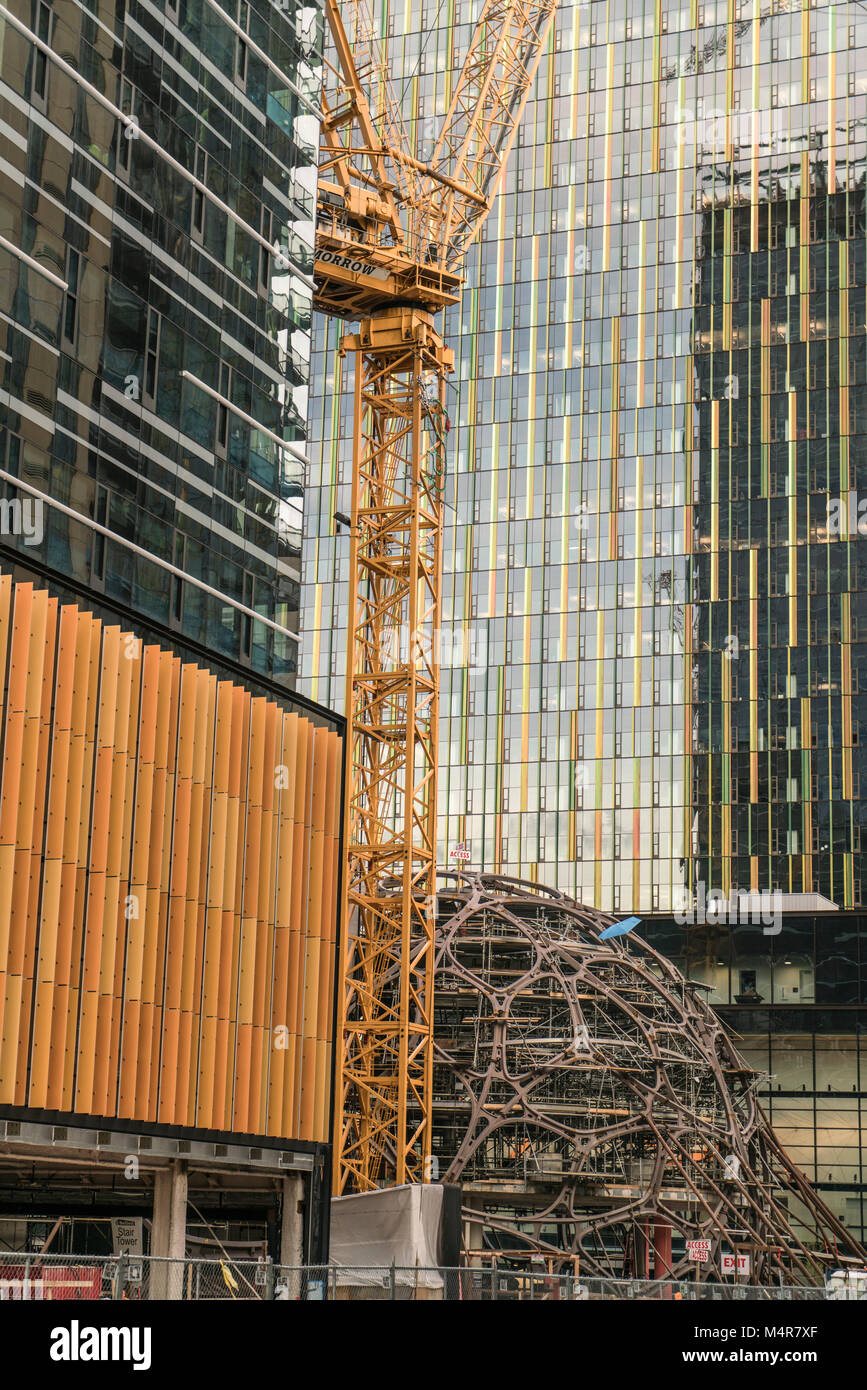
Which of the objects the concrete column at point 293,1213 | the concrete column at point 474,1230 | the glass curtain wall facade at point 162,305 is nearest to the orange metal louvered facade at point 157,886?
the concrete column at point 293,1213

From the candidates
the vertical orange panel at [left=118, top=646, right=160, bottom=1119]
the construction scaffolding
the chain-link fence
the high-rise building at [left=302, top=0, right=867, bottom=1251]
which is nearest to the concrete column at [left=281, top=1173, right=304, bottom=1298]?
the chain-link fence

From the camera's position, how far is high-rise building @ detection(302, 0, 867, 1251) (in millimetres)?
110812

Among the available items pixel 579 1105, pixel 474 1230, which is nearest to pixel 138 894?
pixel 579 1105

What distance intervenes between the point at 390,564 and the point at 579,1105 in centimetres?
1973

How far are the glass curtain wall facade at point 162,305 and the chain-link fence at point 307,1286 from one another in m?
13.2

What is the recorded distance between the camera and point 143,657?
3747 cm

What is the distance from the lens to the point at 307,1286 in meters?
30.8

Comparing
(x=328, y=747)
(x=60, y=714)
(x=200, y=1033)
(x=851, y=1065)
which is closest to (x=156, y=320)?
(x=328, y=747)

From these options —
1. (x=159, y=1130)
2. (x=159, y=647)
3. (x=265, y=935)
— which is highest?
(x=159, y=647)

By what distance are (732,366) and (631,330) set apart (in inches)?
293

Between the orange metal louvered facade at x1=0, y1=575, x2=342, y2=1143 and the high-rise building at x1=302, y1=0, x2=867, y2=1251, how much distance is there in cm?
6405

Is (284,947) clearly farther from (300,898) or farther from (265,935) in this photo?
(300,898)

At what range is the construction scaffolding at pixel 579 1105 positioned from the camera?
5838 centimetres

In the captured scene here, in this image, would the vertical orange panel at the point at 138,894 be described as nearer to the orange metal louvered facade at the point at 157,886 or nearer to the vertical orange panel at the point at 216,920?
the orange metal louvered facade at the point at 157,886
